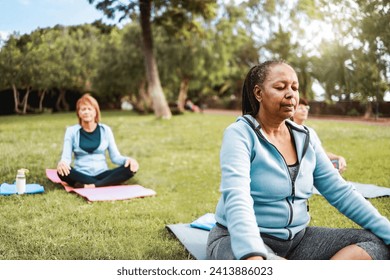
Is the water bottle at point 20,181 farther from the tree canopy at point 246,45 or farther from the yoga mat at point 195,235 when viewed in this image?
the yoga mat at point 195,235

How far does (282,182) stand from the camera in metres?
1.97

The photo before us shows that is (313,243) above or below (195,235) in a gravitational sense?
above

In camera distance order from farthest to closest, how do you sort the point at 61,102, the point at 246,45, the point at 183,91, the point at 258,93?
the point at 183,91 → the point at 246,45 → the point at 61,102 → the point at 258,93

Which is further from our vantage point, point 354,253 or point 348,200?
point 348,200

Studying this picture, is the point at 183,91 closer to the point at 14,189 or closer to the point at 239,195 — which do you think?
the point at 14,189

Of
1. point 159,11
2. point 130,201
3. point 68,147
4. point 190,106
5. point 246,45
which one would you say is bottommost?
point 130,201

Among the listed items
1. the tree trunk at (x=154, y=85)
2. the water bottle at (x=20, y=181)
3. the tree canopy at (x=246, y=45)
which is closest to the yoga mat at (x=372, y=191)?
the tree canopy at (x=246, y=45)

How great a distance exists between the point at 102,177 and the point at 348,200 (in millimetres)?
2992

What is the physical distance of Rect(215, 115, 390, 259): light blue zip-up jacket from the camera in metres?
1.84

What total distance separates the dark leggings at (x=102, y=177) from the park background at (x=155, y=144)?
20 centimetres

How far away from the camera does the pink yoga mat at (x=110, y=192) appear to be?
3920 millimetres

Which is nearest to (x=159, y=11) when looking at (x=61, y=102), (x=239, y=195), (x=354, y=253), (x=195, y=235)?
(x=61, y=102)
